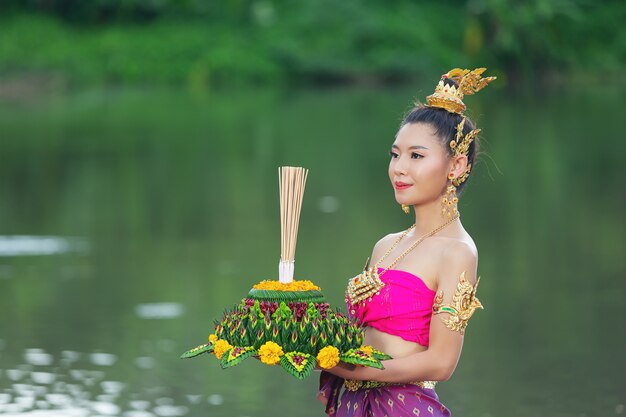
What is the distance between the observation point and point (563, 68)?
4041 centimetres

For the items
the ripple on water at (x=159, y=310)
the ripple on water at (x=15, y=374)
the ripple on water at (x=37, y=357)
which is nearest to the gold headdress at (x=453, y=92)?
the ripple on water at (x=15, y=374)

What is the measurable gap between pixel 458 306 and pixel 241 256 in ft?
23.0

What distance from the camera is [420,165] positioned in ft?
9.93

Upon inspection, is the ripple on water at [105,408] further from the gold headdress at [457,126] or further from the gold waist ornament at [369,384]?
the gold headdress at [457,126]

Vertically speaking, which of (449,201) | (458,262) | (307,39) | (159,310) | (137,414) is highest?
(307,39)

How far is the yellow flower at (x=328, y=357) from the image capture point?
8.99ft

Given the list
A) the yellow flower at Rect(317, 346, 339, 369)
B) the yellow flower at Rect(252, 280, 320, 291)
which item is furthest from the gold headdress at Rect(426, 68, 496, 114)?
the yellow flower at Rect(317, 346, 339, 369)

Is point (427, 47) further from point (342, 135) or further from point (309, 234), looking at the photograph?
point (309, 234)

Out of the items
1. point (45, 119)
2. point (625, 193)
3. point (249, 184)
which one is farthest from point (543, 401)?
point (45, 119)

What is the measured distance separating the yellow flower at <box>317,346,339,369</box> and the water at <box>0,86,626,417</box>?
44.3 inches

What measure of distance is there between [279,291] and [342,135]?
18778mm

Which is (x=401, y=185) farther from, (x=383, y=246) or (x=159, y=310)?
(x=159, y=310)

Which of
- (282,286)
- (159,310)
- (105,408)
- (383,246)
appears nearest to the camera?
(282,286)

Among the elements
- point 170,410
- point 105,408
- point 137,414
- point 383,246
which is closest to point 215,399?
point 170,410
